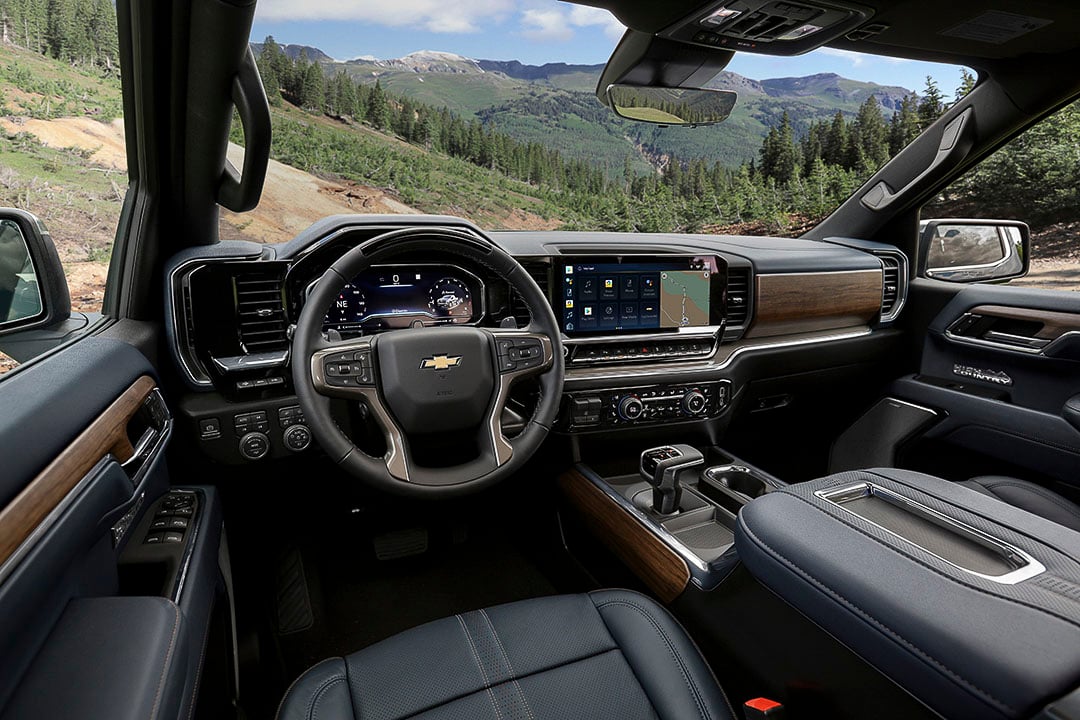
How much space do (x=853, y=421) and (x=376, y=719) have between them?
2.50m

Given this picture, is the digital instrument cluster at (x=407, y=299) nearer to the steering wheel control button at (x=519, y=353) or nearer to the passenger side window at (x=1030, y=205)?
the steering wheel control button at (x=519, y=353)

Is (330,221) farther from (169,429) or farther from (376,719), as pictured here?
(376,719)

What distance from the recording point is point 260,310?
5.97 feet

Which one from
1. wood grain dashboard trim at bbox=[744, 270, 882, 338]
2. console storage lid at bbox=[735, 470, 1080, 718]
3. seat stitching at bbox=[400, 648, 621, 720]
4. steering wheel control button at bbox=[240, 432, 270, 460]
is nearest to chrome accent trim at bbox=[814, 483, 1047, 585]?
console storage lid at bbox=[735, 470, 1080, 718]

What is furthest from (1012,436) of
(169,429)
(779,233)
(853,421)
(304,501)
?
(169,429)

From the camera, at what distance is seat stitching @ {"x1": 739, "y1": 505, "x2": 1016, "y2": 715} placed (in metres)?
0.84

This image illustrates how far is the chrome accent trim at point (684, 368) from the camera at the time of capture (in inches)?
87.0

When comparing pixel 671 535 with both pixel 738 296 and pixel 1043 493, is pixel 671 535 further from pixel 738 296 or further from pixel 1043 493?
pixel 1043 493

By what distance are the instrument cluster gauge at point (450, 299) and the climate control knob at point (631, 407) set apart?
0.61 meters

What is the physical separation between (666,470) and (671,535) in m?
0.22

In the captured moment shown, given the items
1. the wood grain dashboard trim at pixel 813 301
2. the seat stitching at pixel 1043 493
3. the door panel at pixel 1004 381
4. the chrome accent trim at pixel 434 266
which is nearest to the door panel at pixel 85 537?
the chrome accent trim at pixel 434 266

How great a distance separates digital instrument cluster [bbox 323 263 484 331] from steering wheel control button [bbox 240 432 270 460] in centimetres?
37

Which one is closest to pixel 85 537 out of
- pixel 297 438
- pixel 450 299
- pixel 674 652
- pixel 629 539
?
pixel 297 438

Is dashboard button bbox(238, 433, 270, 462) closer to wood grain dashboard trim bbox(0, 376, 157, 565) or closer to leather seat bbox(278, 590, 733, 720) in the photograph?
wood grain dashboard trim bbox(0, 376, 157, 565)
